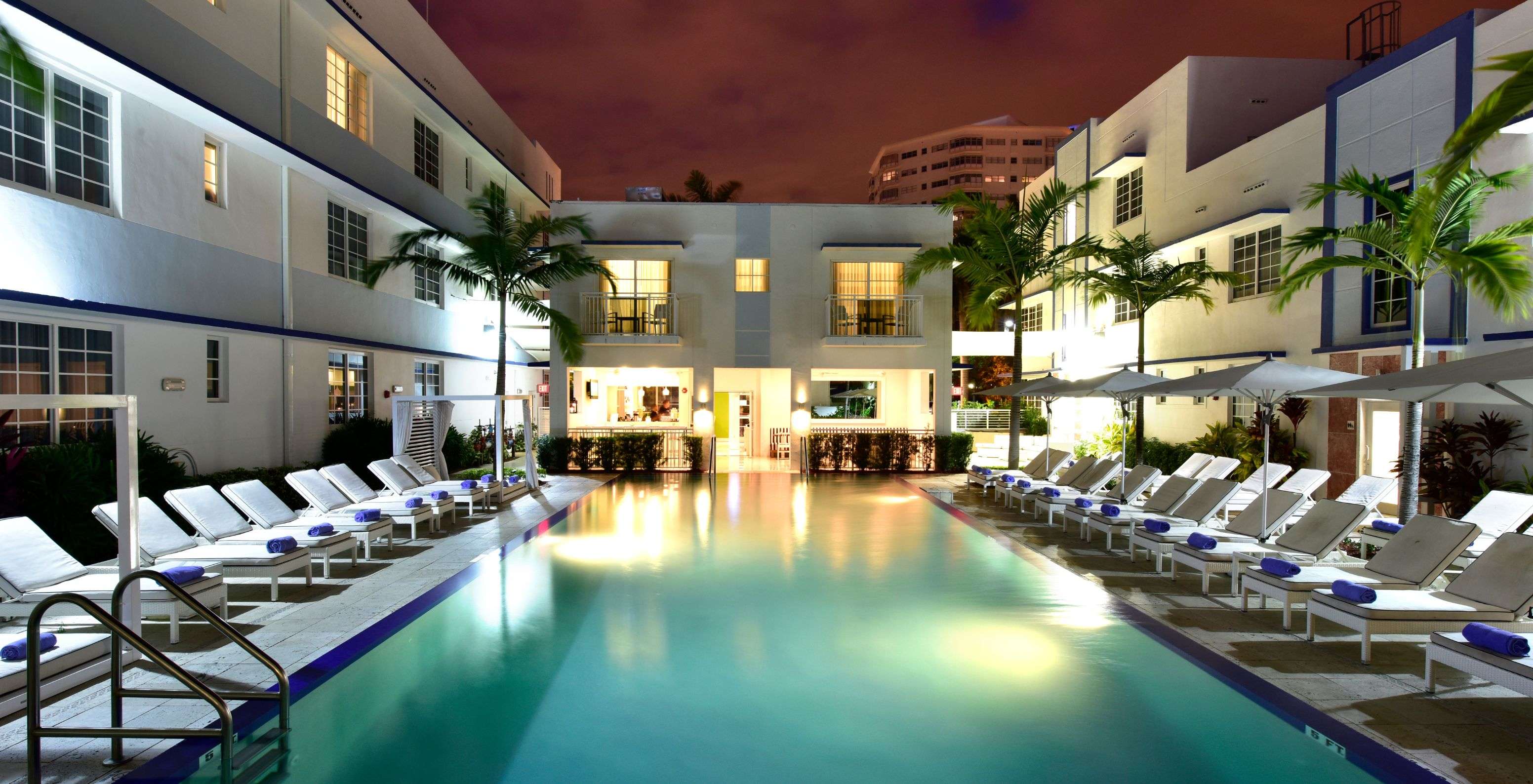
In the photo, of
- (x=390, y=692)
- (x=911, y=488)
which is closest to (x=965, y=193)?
(x=911, y=488)

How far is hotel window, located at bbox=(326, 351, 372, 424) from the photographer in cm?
1477

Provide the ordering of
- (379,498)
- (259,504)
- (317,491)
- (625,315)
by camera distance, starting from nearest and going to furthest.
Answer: (259,504) < (317,491) < (379,498) < (625,315)

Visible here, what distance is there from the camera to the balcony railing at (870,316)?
20.0 meters

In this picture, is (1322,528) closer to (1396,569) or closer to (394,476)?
(1396,569)

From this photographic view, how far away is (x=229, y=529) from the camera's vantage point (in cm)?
815

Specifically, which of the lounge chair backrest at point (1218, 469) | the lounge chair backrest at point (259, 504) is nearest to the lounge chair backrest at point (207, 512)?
the lounge chair backrest at point (259, 504)

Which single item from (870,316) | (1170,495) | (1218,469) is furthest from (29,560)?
(870,316)

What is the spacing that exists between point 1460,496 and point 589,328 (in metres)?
17.4

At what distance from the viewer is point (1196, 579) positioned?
8.52m

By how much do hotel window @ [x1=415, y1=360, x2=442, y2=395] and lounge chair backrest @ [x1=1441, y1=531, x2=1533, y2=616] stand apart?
18.8 metres

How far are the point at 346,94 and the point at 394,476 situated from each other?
8.81 m

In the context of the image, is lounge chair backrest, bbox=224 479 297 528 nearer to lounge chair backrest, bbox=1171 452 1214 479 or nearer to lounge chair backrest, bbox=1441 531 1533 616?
lounge chair backrest, bbox=1441 531 1533 616

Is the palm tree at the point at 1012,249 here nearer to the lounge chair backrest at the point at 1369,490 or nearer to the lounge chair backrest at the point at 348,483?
the lounge chair backrest at the point at 1369,490

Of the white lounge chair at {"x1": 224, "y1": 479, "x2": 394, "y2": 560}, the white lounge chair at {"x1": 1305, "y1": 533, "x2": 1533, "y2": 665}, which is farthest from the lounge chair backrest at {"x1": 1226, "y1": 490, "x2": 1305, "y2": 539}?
the white lounge chair at {"x1": 224, "y1": 479, "x2": 394, "y2": 560}
